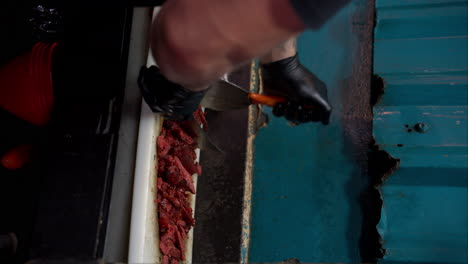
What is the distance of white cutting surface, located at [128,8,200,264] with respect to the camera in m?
1.18

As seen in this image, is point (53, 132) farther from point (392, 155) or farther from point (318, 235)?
point (392, 155)

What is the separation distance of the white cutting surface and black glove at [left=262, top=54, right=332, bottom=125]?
1.55 ft

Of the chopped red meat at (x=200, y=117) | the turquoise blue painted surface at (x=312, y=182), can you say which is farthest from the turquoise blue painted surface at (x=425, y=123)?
the chopped red meat at (x=200, y=117)

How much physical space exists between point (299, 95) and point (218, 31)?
75cm

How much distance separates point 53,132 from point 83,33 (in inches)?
14.7

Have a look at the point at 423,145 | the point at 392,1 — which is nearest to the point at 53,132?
the point at 423,145

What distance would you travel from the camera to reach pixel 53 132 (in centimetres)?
115

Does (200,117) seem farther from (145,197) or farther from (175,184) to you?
(145,197)

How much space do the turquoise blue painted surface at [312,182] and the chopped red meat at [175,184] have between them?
1.09 ft

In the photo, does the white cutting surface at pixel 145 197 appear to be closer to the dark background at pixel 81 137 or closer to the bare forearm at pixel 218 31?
the dark background at pixel 81 137

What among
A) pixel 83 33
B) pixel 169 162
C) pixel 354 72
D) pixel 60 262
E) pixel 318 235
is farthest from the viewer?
pixel 354 72

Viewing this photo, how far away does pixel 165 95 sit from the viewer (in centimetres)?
112

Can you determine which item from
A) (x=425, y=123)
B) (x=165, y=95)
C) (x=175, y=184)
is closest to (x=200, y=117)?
(x=175, y=184)

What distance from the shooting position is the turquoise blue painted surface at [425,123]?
139 cm
